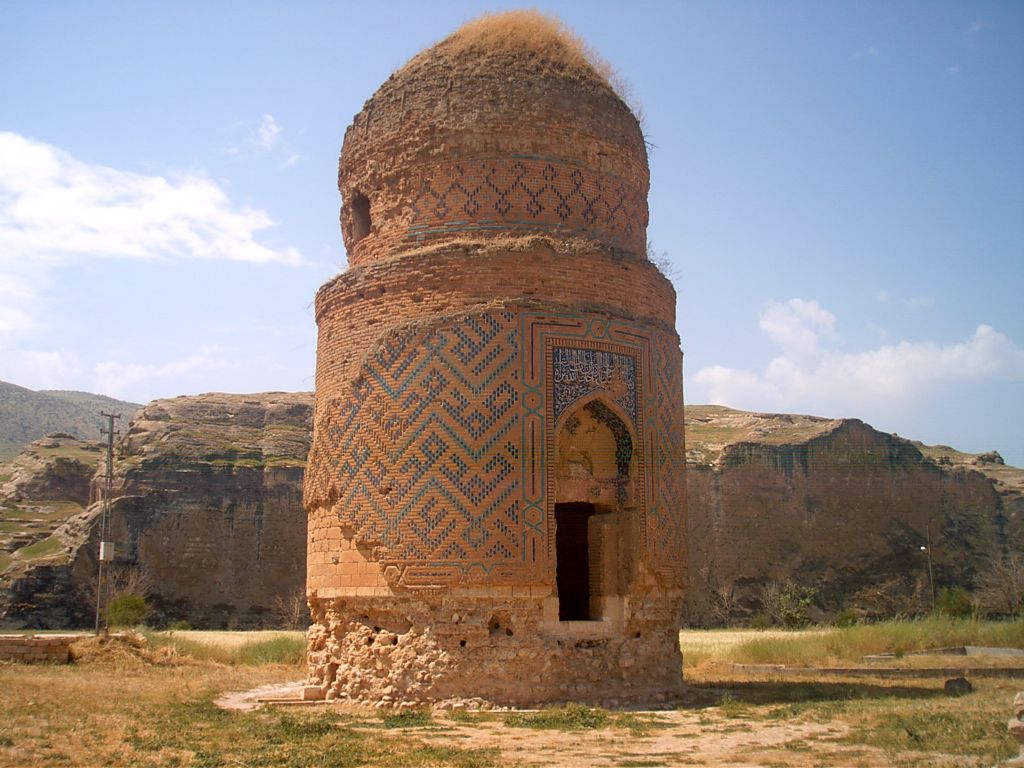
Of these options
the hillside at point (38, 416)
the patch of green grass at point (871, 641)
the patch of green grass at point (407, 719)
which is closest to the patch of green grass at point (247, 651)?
the patch of green grass at point (407, 719)

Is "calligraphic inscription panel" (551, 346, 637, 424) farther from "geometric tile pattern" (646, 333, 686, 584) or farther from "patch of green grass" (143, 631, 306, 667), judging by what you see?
"patch of green grass" (143, 631, 306, 667)

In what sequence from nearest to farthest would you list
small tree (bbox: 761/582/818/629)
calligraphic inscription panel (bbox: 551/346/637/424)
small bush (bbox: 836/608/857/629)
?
1. calligraphic inscription panel (bbox: 551/346/637/424)
2. small bush (bbox: 836/608/857/629)
3. small tree (bbox: 761/582/818/629)

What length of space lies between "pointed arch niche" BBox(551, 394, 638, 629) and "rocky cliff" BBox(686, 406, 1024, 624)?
25.6 metres

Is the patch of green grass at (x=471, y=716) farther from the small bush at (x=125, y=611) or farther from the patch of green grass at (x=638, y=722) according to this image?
the small bush at (x=125, y=611)

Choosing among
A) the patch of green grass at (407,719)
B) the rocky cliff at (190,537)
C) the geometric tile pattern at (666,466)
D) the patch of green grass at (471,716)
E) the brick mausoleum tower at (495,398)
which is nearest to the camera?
the patch of green grass at (407,719)

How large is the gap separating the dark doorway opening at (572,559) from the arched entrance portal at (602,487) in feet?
6.79

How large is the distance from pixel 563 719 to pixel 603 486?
2.89m

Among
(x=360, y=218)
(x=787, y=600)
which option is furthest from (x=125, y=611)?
(x=787, y=600)

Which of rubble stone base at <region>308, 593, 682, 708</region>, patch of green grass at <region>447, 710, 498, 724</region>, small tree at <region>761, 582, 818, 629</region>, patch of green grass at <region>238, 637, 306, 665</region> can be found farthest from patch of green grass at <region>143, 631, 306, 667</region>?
small tree at <region>761, 582, 818, 629</region>

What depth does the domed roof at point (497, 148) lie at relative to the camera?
11555 millimetres

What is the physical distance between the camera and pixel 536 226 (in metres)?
11.5

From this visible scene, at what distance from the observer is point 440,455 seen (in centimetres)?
1035

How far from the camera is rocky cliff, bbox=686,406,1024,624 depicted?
3638 centimetres

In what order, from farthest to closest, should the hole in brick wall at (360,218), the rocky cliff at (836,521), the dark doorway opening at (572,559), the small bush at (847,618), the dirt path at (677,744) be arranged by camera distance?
the rocky cliff at (836,521)
the small bush at (847,618)
the dark doorway opening at (572,559)
the hole in brick wall at (360,218)
the dirt path at (677,744)
